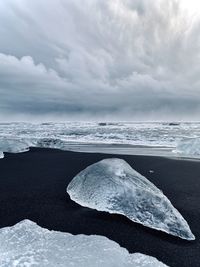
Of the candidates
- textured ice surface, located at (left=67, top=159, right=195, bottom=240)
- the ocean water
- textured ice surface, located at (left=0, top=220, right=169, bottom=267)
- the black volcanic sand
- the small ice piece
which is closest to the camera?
textured ice surface, located at (left=0, top=220, right=169, bottom=267)

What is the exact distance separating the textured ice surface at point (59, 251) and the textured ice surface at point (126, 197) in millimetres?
1141

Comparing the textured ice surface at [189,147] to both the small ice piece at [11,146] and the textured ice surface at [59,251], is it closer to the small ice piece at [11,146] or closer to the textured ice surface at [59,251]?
the small ice piece at [11,146]

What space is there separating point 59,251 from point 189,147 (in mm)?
12775

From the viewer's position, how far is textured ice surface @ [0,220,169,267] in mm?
2916

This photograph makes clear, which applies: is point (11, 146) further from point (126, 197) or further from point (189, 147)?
point (126, 197)

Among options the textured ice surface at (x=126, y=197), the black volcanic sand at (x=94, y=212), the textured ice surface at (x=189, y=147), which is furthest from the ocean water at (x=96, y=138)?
the textured ice surface at (x=126, y=197)

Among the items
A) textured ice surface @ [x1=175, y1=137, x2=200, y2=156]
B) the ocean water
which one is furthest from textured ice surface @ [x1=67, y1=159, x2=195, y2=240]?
the ocean water

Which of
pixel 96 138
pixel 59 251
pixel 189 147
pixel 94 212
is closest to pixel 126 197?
pixel 94 212

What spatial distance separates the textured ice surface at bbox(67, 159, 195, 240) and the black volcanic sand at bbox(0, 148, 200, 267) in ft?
0.41

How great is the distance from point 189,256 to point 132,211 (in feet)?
4.35

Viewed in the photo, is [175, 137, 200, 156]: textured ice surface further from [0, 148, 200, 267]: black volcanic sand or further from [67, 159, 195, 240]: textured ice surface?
[67, 159, 195, 240]: textured ice surface

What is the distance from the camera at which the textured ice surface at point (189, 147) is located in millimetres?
14500

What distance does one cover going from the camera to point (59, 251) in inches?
125

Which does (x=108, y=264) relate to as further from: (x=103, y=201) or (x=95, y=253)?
(x=103, y=201)
